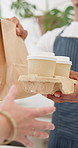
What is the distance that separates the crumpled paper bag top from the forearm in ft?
0.80

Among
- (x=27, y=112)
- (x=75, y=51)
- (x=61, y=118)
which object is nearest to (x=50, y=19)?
(x=75, y=51)

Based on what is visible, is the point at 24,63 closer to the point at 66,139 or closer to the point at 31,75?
the point at 31,75

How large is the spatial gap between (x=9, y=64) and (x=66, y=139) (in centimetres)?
57

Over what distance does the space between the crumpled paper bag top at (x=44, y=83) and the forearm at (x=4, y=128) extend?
0.24 meters

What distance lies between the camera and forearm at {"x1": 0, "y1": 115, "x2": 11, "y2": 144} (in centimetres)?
58

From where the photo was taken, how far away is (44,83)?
82 cm

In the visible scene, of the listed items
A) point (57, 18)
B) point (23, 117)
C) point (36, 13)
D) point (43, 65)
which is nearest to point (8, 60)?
point (43, 65)

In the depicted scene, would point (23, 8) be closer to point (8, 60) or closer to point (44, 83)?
point (8, 60)

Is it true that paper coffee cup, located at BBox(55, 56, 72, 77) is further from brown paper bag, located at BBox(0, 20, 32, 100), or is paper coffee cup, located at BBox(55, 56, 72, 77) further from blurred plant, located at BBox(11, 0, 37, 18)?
blurred plant, located at BBox(11, 0, 37, 18)

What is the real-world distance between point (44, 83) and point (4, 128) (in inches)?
10.7

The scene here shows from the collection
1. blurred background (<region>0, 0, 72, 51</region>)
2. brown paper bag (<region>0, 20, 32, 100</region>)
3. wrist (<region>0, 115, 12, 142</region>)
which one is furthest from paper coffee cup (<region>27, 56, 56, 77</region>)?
blurred background (<region>0, 0, 72, 51</region>)

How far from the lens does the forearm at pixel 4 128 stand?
583mm

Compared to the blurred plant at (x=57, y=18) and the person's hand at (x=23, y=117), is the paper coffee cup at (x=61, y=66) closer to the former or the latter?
the person's hand at (x=23, y=117)

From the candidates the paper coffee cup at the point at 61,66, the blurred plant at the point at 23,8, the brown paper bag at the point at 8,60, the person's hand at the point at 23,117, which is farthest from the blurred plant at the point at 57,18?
the person's hand at the point at 23,117
